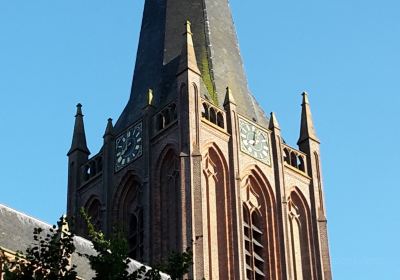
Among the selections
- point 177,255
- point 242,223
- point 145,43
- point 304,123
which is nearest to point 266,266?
point 242,223

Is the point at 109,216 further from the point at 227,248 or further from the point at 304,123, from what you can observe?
the point at 304,123

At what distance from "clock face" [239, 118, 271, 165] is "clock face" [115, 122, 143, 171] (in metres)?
3.65

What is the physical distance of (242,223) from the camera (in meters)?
39.5

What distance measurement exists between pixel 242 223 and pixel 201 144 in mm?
3041

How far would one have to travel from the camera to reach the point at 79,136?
4553 cm

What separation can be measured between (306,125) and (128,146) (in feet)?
25.7

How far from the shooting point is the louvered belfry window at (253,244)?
39.6 m

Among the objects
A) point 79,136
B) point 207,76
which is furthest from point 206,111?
point 79,136

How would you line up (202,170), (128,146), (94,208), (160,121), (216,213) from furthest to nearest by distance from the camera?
(94,208) → (128,146) → (160,121) → (202,170) → (216,213)

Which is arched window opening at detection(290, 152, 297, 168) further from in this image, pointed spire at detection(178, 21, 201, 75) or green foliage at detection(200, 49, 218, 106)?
pointed spire at detection(178, 21, 201, 75)

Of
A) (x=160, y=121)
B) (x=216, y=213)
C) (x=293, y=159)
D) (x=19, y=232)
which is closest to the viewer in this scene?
(x=19, y=232)

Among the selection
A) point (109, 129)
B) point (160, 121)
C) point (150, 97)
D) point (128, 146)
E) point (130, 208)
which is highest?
point (150, 97)

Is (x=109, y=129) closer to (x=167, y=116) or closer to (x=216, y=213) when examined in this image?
(x=167, y=116)

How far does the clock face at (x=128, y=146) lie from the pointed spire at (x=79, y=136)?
299 centimetres
